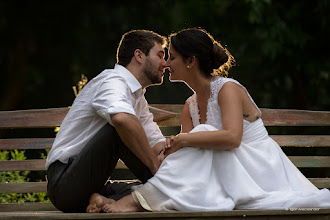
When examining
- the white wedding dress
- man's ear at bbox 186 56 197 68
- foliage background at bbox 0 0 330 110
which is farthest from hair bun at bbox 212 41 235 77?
foliage background at bbox 0 0 330 110

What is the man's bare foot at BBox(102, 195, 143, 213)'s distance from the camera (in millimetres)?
A: 2982

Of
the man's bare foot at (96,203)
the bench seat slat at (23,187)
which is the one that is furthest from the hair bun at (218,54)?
the bench seat slat at (23,187)

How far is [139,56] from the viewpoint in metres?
3.56

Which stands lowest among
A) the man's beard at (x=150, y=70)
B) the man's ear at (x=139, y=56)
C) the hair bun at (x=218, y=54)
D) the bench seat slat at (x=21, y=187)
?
the bench seat slat at (x=21, y=187)

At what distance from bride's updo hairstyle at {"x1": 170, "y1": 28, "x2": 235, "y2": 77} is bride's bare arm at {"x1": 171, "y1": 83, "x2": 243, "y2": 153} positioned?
9.0 inches

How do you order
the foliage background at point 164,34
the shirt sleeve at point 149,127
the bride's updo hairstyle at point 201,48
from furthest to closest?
1. the foliage background at point 164,34
2. the shirt sleeve at point 149,127
3. the bride's updo hairstyle at point 201,48

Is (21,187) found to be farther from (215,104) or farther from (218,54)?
(218,54)

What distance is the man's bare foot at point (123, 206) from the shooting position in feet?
9.78

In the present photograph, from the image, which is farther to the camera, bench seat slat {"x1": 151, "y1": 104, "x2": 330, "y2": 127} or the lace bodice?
bench seat slat {"x1": 151, "y1": 104, "x2": 330, "y2": 127}

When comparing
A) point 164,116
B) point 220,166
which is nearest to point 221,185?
point 220,166

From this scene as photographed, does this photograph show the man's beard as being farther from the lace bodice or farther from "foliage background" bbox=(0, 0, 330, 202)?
"foliage background" bbox=(0, 0, 330, 202)

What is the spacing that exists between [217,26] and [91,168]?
195 inches

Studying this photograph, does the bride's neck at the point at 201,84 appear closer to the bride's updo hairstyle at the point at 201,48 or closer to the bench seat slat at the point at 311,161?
the bride's updo hairstyle at the point at 201,48

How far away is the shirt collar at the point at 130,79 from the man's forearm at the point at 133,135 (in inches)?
13.3
